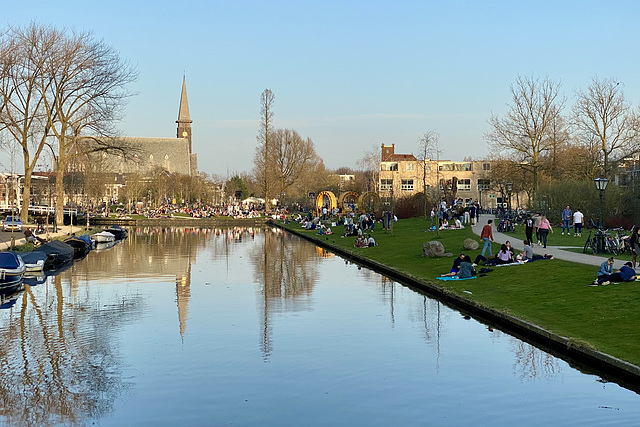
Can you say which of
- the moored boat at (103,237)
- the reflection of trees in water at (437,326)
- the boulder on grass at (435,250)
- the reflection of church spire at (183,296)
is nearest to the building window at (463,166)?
the moored boat at (103,237)

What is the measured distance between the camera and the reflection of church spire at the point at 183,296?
2202cm

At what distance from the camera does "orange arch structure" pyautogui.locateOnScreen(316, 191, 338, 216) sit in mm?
93812

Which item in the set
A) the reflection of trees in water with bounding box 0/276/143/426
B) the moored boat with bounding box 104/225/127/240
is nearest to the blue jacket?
the reflection of trees in water with bounding box 0/276/143/426

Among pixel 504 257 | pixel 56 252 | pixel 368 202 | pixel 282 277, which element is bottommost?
pixel 282 277

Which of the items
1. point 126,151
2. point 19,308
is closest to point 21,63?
point 126,151

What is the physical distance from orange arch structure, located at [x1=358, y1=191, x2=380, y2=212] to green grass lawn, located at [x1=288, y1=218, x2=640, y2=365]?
46040 millimetres

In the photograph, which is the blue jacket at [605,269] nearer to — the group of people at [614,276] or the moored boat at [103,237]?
the group of people at [614,276]

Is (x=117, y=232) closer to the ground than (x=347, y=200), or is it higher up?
closer to the ground

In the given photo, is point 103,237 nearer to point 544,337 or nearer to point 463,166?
point 544,337

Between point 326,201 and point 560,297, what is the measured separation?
81.8 m

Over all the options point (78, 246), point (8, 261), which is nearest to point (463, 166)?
point (78, 246)

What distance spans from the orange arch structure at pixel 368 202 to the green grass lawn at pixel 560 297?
4604 centimetres

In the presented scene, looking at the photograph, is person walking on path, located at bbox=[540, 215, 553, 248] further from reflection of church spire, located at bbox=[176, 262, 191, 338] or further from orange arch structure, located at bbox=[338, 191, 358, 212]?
orange arch structure, located at bbox=[338, 191, 358, 212]

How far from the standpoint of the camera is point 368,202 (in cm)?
8712
